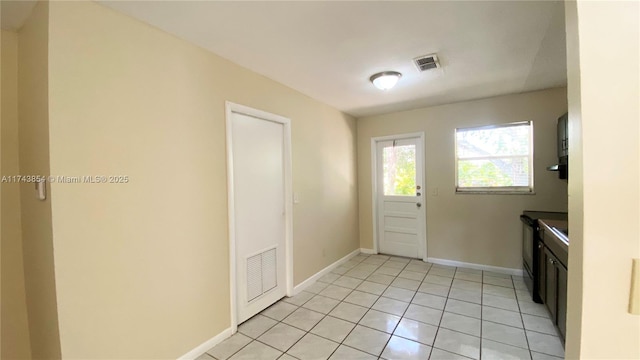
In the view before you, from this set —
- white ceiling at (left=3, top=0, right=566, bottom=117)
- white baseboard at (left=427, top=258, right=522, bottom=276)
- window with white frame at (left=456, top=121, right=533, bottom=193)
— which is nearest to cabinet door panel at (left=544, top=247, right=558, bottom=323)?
white baseboard at (left=427, top=258, right=522, bottom=276)

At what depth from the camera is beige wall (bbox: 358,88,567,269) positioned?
335cm

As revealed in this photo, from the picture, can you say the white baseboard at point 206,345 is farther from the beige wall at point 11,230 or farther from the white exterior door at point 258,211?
the beige wall at point 11,230

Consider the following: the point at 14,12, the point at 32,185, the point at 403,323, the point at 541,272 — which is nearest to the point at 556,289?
the point at 541,272

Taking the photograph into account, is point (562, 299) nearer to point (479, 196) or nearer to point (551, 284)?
point (551, 284)

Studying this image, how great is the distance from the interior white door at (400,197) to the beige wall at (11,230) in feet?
13.8

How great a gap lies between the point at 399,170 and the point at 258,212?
2659mm

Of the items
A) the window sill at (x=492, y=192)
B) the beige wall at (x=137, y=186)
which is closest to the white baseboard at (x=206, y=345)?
the beige wall at (x=137, y=186)

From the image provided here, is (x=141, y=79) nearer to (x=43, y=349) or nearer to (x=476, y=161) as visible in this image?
(x=43, y=349)

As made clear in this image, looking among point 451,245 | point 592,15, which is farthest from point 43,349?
point 451,245

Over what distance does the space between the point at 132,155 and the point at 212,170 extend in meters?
0.60

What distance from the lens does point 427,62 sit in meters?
2.46

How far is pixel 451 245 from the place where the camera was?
3986mm

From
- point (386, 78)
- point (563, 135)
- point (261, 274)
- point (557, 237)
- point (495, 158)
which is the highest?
point (386, 78)

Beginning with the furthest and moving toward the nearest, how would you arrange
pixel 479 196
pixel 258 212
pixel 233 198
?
pixel 479 196, pixel 258 212, pixel 233 198
